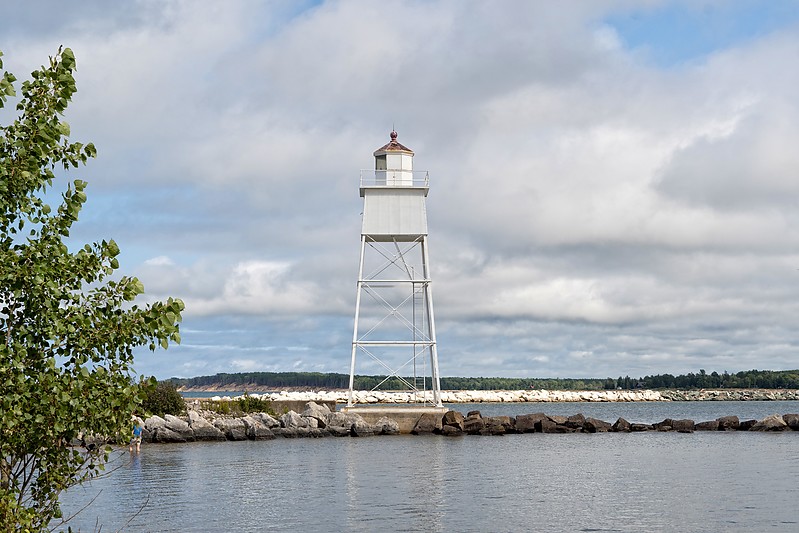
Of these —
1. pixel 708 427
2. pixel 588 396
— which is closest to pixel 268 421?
pixel 708 427

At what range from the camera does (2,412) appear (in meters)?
7.89

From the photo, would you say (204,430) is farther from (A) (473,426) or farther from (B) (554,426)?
(B) (554,426)

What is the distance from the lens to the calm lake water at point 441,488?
21875mm

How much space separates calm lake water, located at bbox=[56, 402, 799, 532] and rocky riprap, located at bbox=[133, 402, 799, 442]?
1.99 meters

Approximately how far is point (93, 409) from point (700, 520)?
17834 millimetres

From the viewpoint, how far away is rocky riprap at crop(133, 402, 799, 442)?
46.5m

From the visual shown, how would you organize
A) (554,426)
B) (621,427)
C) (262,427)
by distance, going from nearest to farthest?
(262,427)
(554,426)
(621,427)

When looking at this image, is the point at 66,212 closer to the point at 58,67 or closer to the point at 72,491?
the point at 58,67

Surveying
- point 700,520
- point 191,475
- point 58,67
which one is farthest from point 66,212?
point 191,475

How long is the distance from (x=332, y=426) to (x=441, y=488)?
22590 mm

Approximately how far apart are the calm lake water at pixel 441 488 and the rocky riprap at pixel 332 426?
199 centimetres

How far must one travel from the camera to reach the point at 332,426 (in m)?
49.8

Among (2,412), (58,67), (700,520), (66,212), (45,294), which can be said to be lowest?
(700,520)

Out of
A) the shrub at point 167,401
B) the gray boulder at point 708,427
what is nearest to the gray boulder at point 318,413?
the shrub at point 167,401
